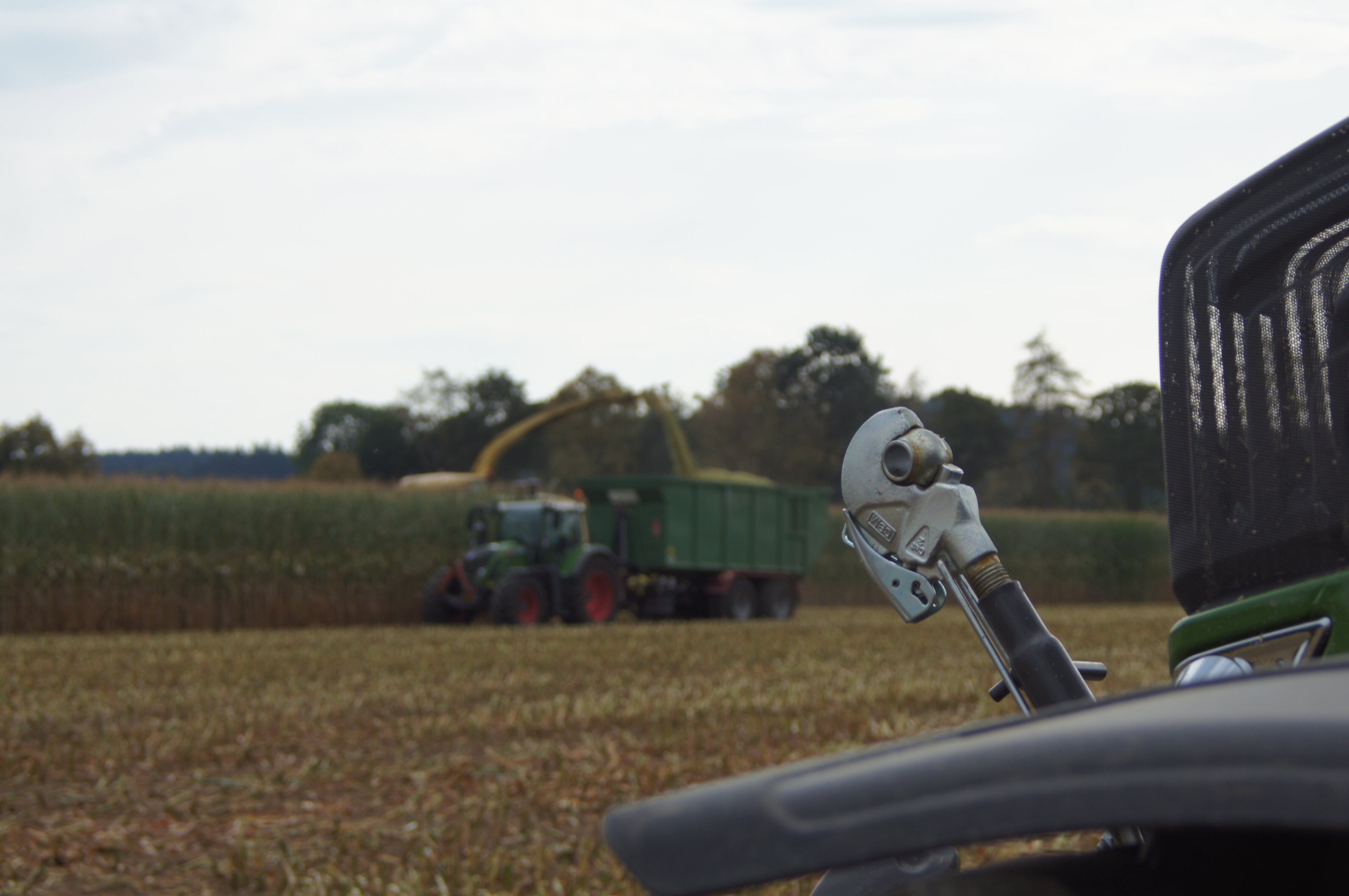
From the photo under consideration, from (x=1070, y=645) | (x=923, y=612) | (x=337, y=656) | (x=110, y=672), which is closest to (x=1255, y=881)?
(x=923, y=612)

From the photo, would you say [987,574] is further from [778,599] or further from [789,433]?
[789,433]

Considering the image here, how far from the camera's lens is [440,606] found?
643 inches

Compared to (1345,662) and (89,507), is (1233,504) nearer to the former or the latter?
(1345,662)

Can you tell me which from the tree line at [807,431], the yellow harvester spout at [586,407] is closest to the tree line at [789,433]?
the tree line at [807,431]

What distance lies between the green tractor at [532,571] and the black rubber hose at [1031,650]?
45.6 feet

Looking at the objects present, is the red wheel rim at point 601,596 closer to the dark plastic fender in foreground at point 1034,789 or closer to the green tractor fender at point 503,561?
the green tractor fender at point 503,561

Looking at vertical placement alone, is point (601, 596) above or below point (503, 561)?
below

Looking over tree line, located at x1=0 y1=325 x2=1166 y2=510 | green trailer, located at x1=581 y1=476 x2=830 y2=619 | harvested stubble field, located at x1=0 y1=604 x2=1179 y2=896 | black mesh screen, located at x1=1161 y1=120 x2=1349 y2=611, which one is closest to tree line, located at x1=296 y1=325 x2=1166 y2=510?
tree line, located at x1=0 y1=325 x2=1166 y2=510

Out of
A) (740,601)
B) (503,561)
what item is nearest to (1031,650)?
(503,561)

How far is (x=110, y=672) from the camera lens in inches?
357

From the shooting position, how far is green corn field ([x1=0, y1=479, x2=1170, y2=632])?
55.4 ft

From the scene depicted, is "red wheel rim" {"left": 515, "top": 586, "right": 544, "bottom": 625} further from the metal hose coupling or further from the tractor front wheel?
the metal hose coupling

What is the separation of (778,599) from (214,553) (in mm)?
8395

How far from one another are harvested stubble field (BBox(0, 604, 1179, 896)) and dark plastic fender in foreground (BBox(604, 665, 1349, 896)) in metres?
2.92
